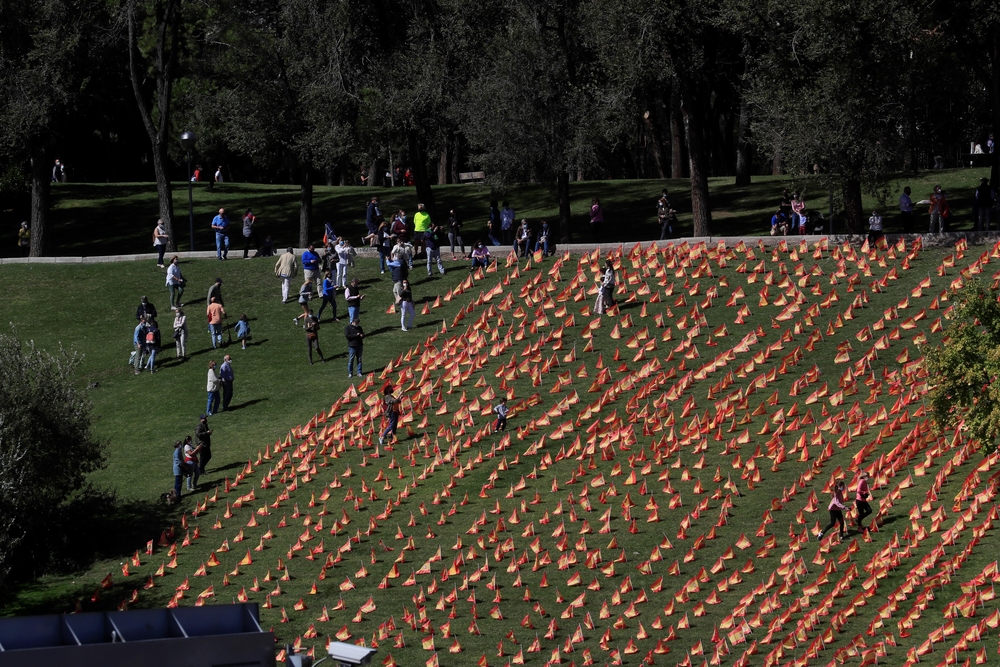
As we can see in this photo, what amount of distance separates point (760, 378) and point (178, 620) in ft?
71.3

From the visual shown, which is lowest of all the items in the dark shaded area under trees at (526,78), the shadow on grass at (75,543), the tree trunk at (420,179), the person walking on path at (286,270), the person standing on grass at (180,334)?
the shadow on grass at (75,543)

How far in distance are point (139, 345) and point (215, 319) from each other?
2147mm

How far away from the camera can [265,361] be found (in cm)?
4472

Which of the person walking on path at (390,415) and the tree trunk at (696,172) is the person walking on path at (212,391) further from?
the tree trunk at (696,172)

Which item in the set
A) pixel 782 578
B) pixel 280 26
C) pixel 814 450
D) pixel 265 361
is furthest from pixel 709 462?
pixel 280 26

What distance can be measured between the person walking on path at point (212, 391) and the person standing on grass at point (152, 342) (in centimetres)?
403

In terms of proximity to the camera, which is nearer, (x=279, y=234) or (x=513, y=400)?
(x=513, y=400)

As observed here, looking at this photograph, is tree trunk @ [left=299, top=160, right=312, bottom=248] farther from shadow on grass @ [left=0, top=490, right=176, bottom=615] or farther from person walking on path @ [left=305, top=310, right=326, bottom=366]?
shadow on grass @ [left=0, top=490, right=176, bottom=615]

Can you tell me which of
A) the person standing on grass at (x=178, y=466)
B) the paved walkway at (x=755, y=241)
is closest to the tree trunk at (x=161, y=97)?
the paved walkway at (x=755, y=241)

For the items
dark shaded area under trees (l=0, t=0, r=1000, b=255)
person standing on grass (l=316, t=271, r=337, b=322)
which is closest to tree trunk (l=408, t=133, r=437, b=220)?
dark shaded area under trees (l=0, t=0, r=1000, b=255)

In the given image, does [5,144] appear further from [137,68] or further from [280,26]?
[280,26]

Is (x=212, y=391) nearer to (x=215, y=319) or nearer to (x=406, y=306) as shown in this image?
(x=215, y=319)

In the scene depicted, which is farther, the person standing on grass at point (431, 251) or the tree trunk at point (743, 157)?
the tree trunk at point (743, 157)

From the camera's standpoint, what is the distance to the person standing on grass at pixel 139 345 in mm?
45094
